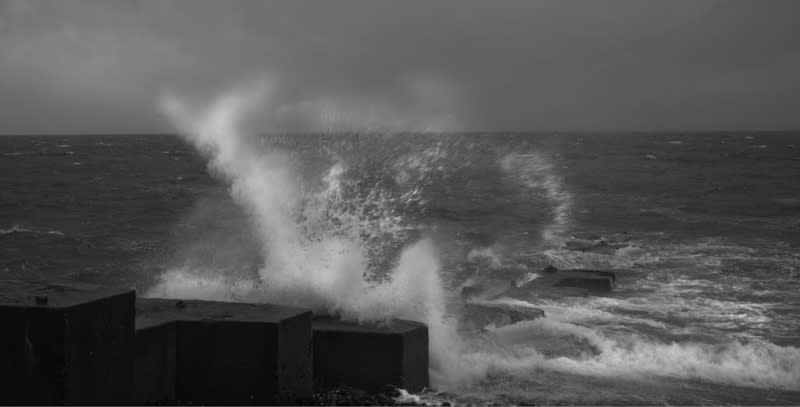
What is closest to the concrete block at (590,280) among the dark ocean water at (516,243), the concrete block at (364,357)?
the dark ocean water at (516,243)

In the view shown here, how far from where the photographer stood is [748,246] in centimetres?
2361

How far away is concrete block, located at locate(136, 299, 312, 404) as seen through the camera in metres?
7.55

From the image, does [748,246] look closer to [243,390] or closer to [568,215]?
[568,215]

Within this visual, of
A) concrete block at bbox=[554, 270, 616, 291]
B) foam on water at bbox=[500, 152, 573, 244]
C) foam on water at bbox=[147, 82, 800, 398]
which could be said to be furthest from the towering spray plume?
foam on water at bbox=[500, 152, 573, 244]

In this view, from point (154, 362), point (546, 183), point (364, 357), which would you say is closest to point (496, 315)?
point (364, 357)

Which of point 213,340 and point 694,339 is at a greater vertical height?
point 213,340

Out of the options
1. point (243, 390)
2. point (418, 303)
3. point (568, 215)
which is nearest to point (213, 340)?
point (243, 390)

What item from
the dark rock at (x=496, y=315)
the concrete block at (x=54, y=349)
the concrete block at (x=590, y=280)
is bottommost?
the dark rock at (x=496, y=315)

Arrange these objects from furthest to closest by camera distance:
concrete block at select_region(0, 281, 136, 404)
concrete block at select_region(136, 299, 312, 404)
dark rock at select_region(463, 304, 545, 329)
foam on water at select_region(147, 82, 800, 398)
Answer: dark rock at select_region(463, 304, 545, 329), foam on water at select_region(147, 82, 800, 398), concrete block at select_region(136, 299, 312, 404), concrete block at select_region(0, 281, 136, 404)

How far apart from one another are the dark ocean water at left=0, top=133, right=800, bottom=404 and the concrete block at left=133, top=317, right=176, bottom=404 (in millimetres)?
2781

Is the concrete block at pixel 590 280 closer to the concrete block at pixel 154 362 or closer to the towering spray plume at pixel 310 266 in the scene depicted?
the towering spray plume at pixel 310 266

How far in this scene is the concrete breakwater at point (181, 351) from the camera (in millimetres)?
6105

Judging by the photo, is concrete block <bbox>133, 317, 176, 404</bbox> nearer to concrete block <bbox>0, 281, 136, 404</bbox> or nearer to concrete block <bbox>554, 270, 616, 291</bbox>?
concrete block <bbox>0, 281, 136, 404</bbox>

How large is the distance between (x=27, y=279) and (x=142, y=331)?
509 inches
